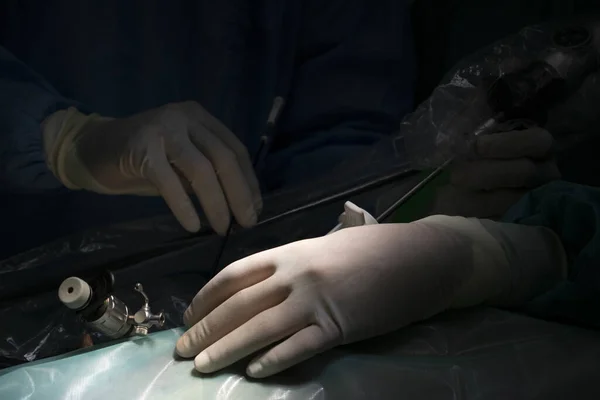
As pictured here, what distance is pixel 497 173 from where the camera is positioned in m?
1.07

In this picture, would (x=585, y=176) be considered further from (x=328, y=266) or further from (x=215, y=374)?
(x=215, y=374)

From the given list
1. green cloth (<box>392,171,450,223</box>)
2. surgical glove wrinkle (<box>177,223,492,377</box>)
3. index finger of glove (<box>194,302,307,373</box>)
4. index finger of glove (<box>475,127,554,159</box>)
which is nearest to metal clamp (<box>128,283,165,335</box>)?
surgical glove wrinkle (<box>177,223,492,377</box>)

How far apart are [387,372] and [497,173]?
21.1 inches

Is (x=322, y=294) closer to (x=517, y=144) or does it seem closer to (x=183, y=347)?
(x=183, y=347)

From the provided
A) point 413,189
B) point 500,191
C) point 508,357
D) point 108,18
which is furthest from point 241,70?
point 508,357

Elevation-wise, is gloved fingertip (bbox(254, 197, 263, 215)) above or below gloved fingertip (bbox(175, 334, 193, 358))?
below

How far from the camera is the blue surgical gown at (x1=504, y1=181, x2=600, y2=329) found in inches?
29.0

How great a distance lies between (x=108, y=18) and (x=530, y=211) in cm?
90

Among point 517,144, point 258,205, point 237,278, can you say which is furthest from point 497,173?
point 237,278

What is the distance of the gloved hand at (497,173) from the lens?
104 centimetres

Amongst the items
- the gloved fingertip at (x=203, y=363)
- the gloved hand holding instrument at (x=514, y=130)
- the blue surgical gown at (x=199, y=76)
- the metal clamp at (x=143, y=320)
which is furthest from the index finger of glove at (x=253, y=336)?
the blue surgical gown at (x=199, y=76)

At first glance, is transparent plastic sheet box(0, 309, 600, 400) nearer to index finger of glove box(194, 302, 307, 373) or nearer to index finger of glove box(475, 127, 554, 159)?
index finger of glove box(194, 302, 307, 373)

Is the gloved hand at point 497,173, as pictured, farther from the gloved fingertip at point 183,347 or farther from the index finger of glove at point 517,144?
the gloved fingertip at point 183,347

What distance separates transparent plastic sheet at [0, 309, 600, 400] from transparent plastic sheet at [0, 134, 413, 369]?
0.31m
